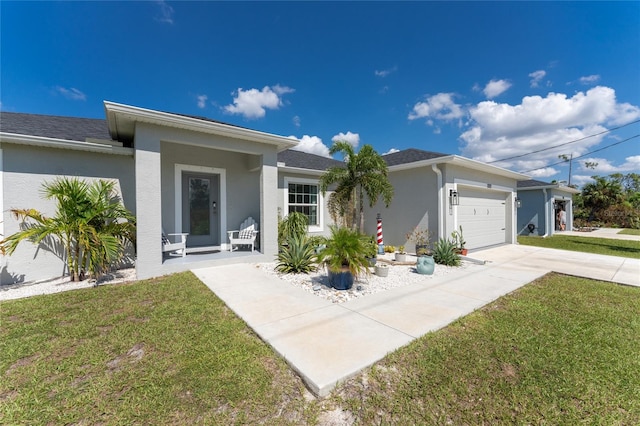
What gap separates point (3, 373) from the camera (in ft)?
8.07

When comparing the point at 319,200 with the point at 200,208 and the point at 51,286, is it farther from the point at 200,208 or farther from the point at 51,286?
the point at 51,286

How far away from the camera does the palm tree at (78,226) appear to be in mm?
5148

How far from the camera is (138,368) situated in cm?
253

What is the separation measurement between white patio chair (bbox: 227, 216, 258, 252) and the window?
1757mm

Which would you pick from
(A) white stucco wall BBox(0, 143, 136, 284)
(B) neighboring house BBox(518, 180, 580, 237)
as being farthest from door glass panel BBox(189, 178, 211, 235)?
(B) neighboring house BBox(518, 180, 580, 237)

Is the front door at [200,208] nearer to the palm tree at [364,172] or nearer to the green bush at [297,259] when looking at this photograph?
the green bush at [297,259]

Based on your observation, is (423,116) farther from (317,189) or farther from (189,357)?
(189,357)

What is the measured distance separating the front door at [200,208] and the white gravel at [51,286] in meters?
2.52

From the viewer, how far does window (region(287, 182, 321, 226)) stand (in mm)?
9984

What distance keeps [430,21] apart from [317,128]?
341 inches

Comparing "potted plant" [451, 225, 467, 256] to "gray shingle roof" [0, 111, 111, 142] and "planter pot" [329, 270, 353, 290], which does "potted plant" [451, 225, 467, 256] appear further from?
"gray shingle roof" [0, 111, 111, 142]

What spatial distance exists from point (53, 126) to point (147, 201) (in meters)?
4.35

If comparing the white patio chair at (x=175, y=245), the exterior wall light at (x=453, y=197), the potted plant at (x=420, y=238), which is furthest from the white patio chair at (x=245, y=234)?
the exterior wall light at (x=453, y=197)

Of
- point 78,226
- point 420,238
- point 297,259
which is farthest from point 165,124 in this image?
point 420,238
